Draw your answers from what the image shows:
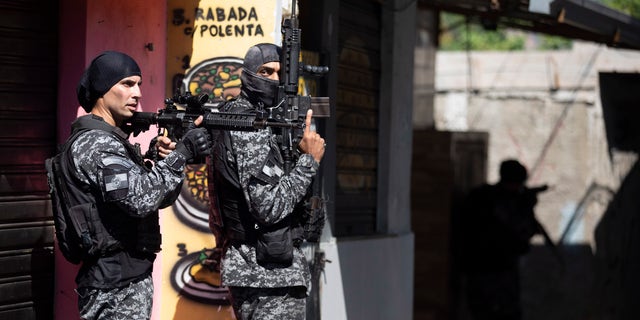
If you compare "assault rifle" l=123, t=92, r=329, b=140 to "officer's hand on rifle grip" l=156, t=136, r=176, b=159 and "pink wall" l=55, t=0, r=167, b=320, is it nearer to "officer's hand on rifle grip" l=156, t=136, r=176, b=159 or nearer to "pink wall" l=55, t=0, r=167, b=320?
"officer's hand on rifle grip" l=156, t=136, r=176, b=159

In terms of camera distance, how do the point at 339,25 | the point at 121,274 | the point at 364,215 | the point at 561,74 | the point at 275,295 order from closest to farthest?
1. the point at 121,274
2. the point at 275,295
3. the point at 339,25
4. the point at 364,215
5. the point at 561,74

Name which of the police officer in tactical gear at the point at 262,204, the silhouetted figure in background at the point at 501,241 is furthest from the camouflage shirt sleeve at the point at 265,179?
the silhouetted figure in background at the point at 501,241

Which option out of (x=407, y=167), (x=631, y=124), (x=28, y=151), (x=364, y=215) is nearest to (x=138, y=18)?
(x=28, y=151)

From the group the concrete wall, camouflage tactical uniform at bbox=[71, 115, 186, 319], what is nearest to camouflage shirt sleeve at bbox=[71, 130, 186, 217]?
camouflage tactical uniform at bbox=[71, 115, 186, 319]

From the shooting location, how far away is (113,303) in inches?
157

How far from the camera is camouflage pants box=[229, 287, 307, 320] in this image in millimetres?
4426

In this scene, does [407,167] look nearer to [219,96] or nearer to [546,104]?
[219,96]

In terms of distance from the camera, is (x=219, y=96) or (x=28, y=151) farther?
(x=219, y=96)

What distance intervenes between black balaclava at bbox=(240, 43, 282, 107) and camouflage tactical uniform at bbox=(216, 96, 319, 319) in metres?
0.06

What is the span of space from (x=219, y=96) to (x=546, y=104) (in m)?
6.87

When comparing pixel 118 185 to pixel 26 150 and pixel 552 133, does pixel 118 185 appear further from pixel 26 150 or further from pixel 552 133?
pixel 552 133

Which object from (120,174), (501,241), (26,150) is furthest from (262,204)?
(501,241)

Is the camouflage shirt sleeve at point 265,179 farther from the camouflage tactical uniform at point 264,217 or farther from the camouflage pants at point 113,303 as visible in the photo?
the camouflage pants at point 113,303

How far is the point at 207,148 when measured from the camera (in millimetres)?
4098
